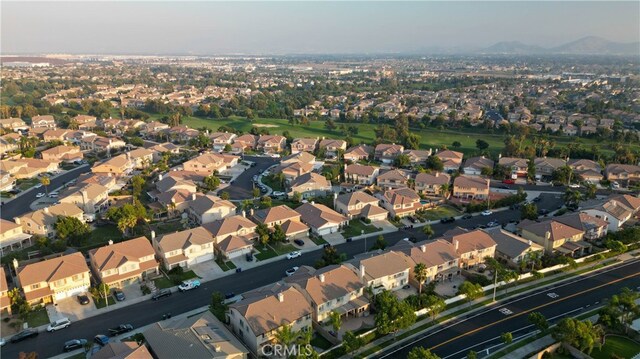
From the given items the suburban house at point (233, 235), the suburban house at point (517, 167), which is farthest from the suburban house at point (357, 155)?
the suburban house at point (233, 235)

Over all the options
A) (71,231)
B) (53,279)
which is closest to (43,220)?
(71,231)

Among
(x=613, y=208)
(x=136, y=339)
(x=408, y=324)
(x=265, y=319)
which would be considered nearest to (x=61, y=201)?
(x=136, y=339)

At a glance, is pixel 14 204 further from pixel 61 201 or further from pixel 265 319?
pixel 265 319

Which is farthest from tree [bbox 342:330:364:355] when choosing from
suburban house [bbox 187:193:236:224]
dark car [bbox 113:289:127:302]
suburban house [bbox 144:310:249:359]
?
suburban house [bbox 187:193:236:224]

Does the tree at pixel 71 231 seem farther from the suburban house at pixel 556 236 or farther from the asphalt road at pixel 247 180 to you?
the suburban house at pixel 556 236

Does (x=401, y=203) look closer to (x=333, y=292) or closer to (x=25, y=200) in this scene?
(x=333, y=292)
